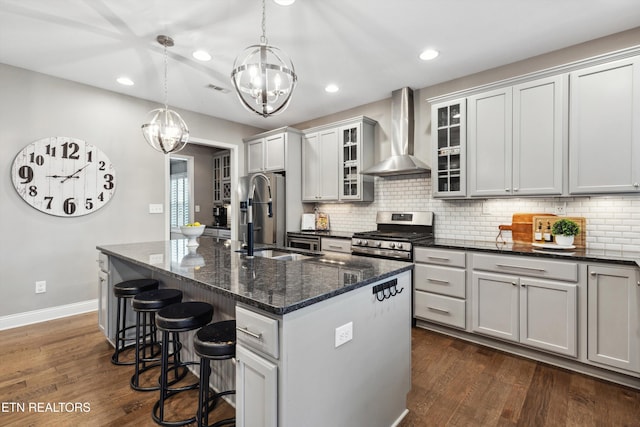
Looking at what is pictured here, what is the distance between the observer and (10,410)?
196cm

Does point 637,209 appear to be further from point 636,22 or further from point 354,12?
point 354,12

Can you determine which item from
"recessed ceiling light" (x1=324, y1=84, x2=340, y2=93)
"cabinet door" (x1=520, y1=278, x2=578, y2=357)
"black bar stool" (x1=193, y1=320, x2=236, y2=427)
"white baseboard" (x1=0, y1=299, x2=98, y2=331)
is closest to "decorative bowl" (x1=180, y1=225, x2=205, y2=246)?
"black bar stool" (x1=193, y1=320, x2=236, y2=427)

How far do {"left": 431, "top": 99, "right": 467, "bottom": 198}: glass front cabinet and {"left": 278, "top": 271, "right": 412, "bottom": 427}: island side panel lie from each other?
1.84 metres

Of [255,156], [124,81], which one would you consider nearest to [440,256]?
[255,156]

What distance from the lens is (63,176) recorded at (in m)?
3.62

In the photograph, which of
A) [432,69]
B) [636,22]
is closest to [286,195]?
[432,69]

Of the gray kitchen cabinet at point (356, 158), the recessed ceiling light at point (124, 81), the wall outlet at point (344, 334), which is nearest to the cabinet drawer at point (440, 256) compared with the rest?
the gray kitchen cabinet at point (356, 158)

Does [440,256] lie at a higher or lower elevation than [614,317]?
higher

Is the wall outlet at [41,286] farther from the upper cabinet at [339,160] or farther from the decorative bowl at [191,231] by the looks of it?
the upper cabinet at [339,160]

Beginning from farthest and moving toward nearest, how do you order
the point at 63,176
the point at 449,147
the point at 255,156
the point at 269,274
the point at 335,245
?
the point at 255,156
the point at 335,245
the point at 63,176
the point at 449,147
the point at 269,274

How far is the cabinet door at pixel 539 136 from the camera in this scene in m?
2.71

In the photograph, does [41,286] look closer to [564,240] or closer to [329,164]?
[329,164]

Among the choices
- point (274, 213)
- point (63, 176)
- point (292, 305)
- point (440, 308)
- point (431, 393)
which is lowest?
point (431, 393)

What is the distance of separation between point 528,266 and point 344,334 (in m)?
1.95
